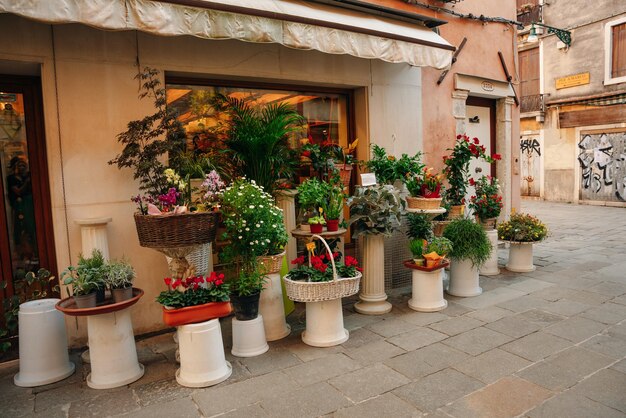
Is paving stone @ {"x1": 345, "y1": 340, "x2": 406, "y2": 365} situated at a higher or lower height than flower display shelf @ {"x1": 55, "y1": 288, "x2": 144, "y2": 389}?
lower

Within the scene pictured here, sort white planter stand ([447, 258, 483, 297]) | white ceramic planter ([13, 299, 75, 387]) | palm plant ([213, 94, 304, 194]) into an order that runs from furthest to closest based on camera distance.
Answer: white planter stand ([447, 258, 483, 297]) < palm plant ([213, 94, 304, 194]) < white ceramic planter ([13, 299, 75, 387])

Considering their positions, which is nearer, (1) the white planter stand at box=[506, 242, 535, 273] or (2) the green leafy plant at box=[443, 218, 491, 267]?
(2) the green leafy plant at box=[443, 218, 491, 267]

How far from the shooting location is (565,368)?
3.59 m

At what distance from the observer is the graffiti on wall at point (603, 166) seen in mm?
14781

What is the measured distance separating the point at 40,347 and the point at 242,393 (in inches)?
68.7

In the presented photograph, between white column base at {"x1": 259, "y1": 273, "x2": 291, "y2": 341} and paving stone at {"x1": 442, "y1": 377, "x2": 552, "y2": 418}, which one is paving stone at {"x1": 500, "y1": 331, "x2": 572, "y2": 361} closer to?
paving stone at {"x1": 442, "y1": 377, "x2": 552, "y2": 418}

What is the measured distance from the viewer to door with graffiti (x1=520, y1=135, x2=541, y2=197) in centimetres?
1739

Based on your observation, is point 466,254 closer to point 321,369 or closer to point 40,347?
point 321,369

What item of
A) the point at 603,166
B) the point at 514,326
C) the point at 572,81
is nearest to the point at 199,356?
the point at 514,326

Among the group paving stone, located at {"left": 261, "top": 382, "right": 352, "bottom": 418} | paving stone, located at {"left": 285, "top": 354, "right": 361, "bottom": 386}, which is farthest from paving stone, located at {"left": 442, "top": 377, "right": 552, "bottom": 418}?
paving stone, located at {"left": 285, "top": 354, "right": 361, "bottom": 386}

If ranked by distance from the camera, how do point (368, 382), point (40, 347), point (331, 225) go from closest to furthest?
point (368, 382) < point (40, 347) < point (331, 225)

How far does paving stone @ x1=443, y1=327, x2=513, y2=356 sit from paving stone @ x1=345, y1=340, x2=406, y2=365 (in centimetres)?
53

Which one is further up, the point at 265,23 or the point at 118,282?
the point at 265,23

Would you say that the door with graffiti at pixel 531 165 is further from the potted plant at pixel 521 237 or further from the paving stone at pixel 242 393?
the paving stone at pixel 242 393
